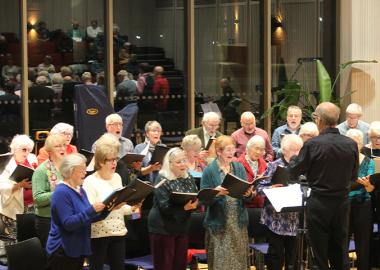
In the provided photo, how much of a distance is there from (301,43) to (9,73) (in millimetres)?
4307

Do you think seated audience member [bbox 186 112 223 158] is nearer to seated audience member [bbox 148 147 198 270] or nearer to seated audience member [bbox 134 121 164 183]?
seated audience member [bbox 134 121 164 183]

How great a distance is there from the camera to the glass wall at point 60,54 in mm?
10320

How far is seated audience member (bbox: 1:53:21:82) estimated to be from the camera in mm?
10125

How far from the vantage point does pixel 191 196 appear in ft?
24.0

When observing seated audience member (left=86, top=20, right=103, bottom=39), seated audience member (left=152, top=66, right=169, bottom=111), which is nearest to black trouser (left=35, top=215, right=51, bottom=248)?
seated audience member (left=86, top=20, right=103, bottom=39)

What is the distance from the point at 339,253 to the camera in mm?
7605

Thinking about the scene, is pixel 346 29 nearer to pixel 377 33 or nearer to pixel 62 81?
pixel 377 33

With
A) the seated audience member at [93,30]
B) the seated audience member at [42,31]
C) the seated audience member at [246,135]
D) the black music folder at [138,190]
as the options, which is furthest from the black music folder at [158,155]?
the seated audience member at [93,30]

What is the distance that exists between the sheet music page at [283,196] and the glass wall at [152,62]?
3.48m

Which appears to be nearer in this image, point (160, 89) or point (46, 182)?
point (46, 182)

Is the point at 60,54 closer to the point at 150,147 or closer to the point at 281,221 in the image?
the point at 150,147

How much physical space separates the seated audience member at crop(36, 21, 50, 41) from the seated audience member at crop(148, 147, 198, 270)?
3.48 meters

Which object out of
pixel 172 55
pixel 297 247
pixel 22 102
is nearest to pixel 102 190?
pixel 297 247

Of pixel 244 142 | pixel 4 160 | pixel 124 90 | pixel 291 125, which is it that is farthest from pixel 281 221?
pixel 124 90
